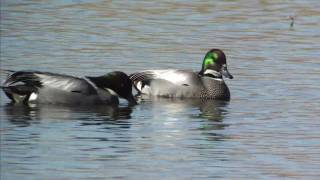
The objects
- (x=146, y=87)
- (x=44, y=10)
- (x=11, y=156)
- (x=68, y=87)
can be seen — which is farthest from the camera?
(x=44, y=10)

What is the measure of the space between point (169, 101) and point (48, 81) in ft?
5.95

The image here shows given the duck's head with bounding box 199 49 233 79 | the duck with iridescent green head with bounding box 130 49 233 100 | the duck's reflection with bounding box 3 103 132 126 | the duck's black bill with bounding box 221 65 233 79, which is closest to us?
the duck's reflection with bounding box 3 103 132 126

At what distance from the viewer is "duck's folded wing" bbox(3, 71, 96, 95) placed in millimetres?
16250

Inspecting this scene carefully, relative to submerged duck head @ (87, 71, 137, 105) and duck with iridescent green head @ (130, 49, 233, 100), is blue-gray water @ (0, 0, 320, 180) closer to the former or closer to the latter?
submerged duck head @ (87, 71, 137, 105)

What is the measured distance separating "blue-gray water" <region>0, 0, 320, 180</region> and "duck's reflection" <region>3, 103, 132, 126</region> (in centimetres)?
2

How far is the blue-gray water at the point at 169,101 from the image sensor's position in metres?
12.5

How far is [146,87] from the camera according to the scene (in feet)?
59.1

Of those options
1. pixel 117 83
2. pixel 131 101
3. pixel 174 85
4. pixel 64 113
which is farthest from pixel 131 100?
pixel 64 113

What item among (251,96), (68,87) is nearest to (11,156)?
(68,87)

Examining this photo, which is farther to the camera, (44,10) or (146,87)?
(44,10)

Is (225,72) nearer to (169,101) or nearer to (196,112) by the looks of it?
(169,101)

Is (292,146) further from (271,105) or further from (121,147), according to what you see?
(271,105)

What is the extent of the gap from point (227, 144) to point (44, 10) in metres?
12.2

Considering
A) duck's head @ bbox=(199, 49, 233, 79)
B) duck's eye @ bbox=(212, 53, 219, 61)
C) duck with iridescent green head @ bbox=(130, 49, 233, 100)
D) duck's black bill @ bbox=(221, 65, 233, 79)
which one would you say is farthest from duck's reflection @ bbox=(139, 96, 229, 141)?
duck's eye @ bbox=(212, 53, 219, 61)
